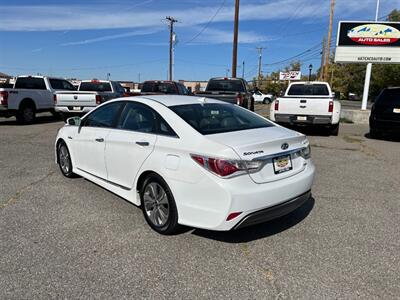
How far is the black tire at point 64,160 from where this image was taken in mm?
5805

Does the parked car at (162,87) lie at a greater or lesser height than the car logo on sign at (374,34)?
lesser

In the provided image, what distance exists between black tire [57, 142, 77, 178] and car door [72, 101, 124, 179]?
37cm

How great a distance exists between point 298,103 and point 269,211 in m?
8.41

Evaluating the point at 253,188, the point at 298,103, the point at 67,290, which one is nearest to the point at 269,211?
the point at 253,188

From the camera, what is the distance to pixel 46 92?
14914 mm

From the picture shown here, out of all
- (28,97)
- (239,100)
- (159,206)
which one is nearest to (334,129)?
(239,100)

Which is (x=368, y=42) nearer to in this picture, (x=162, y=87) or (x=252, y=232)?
(x=162, y=87)

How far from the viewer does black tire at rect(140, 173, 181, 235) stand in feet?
11.8

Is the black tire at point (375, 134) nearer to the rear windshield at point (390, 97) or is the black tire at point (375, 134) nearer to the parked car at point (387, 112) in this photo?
the parked car at point (387, 112)

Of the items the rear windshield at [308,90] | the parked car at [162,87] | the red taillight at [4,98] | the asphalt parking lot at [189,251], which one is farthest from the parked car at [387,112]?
the red taillight at [4,98]

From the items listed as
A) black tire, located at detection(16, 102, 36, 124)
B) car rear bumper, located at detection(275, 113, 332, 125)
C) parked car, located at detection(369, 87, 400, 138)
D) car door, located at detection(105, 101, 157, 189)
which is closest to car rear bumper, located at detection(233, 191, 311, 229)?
car door, located at detection(105, 101, 157, 189)

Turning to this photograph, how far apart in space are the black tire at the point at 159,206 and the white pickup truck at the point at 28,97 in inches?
450

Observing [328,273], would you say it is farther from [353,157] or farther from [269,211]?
[353,157]

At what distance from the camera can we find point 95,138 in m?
4.85
